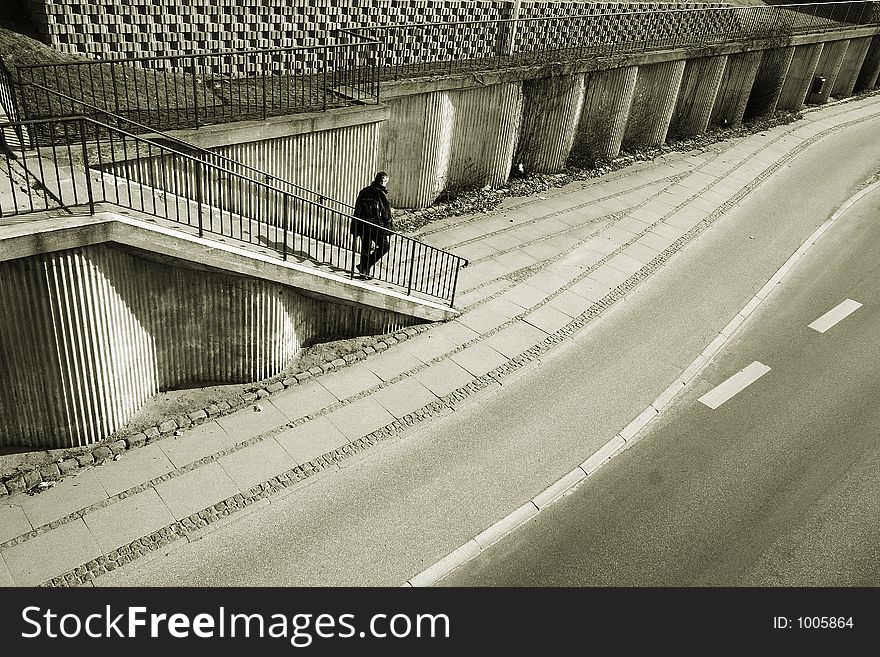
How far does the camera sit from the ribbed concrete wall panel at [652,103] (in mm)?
18984

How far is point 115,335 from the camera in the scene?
26.7 ft

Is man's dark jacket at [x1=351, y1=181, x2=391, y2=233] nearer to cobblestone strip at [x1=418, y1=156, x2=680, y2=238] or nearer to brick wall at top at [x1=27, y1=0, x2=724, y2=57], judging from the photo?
cobblestone strip at [x1=418, y1=156, x2=680, y2=238]

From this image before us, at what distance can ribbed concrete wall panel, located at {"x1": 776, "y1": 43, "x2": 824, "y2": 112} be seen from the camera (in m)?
24.4

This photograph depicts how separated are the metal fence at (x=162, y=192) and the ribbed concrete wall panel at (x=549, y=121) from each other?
5.81m

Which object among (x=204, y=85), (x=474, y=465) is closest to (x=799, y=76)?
(x=204, y=85)

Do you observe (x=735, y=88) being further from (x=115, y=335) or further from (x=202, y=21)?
(x=115, y=335)

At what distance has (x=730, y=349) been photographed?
38.1 ft

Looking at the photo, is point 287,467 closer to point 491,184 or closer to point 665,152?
point 491,184

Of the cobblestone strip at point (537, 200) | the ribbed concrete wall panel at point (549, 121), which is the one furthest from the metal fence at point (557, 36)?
the cobblestone strip at point (537, 200)

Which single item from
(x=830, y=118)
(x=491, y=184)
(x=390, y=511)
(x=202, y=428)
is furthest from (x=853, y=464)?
(x=830, y=118)

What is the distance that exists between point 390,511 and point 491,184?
33.0 ft

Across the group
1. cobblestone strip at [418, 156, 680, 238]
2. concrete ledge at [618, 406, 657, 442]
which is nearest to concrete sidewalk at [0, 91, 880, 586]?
cobblestone strip at [418, 156, 680, 238]

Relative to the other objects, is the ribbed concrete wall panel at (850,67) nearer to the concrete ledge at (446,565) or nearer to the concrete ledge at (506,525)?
the concrete ledge at (506,525)
